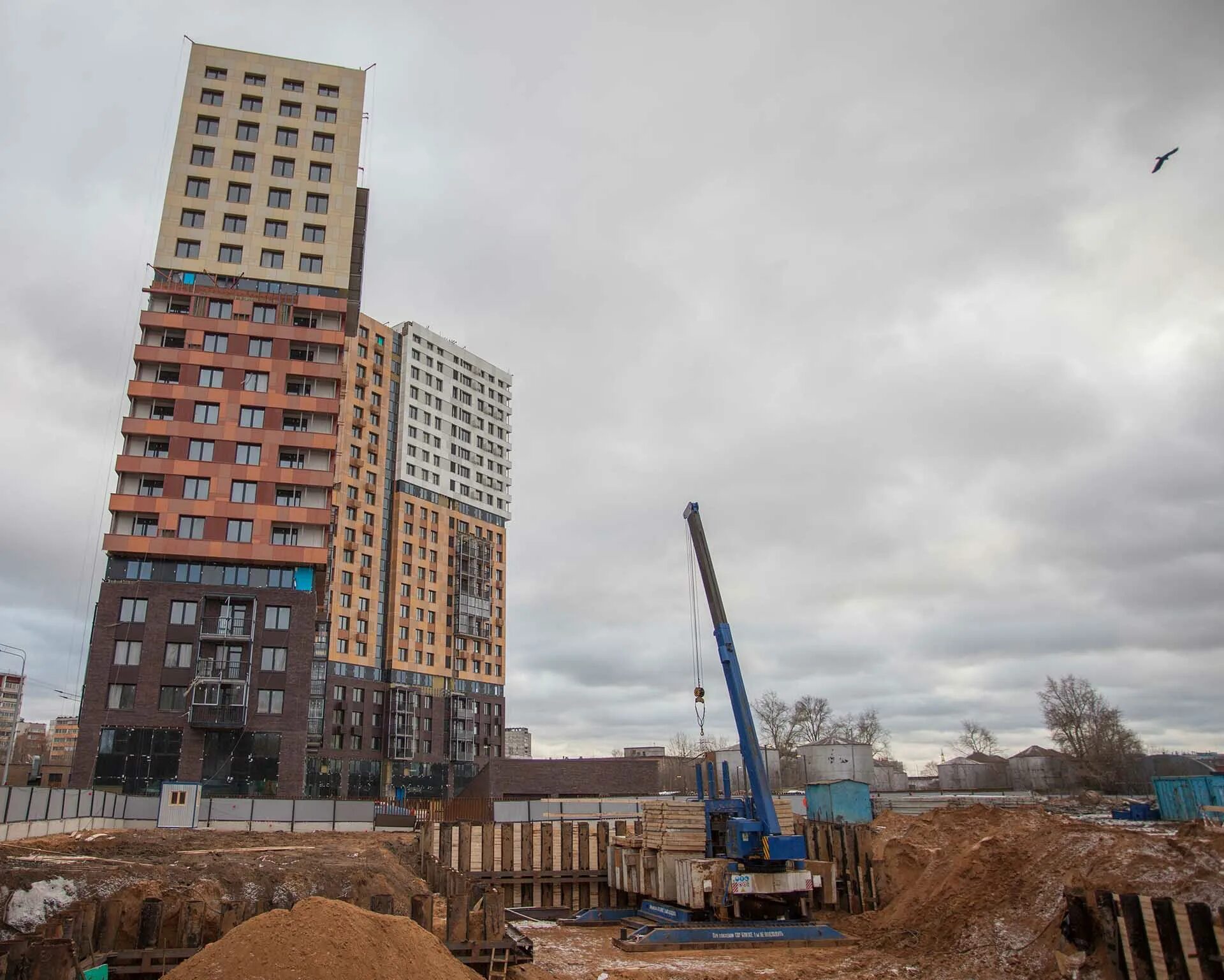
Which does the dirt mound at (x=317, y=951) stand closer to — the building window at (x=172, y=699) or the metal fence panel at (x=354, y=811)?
the metal fence panel at (x=354, y=811)

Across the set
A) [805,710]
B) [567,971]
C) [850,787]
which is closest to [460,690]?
[805,710]

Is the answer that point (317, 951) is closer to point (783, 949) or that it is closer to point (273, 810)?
point (783, 949)

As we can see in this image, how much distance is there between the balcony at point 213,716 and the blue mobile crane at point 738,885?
119 ft

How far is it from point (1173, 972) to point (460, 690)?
299 feet

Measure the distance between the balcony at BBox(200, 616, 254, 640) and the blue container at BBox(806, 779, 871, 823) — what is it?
37882 mm

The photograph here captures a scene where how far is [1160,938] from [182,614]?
57228mm

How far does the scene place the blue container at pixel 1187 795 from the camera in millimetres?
33438

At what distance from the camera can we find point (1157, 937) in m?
14.0

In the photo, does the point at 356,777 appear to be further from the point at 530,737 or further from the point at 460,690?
the point at 530,737

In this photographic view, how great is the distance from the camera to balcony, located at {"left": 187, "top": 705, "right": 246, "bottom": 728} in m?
54.7

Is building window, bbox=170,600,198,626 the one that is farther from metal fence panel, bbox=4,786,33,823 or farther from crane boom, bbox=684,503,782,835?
crane boom, bbox=684,503,782,835

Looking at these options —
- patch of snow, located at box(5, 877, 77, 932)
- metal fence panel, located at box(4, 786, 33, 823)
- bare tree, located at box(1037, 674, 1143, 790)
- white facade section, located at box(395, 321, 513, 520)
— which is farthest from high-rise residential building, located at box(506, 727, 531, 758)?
patch of snow, located at box(5, 877, 77, 932)

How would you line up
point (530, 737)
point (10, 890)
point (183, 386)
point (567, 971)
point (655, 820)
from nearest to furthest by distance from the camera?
point (10, 890) < point (567, 971) < point (655, 820) < point (183, 386) < point (530, 737)

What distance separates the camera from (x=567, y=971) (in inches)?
776
